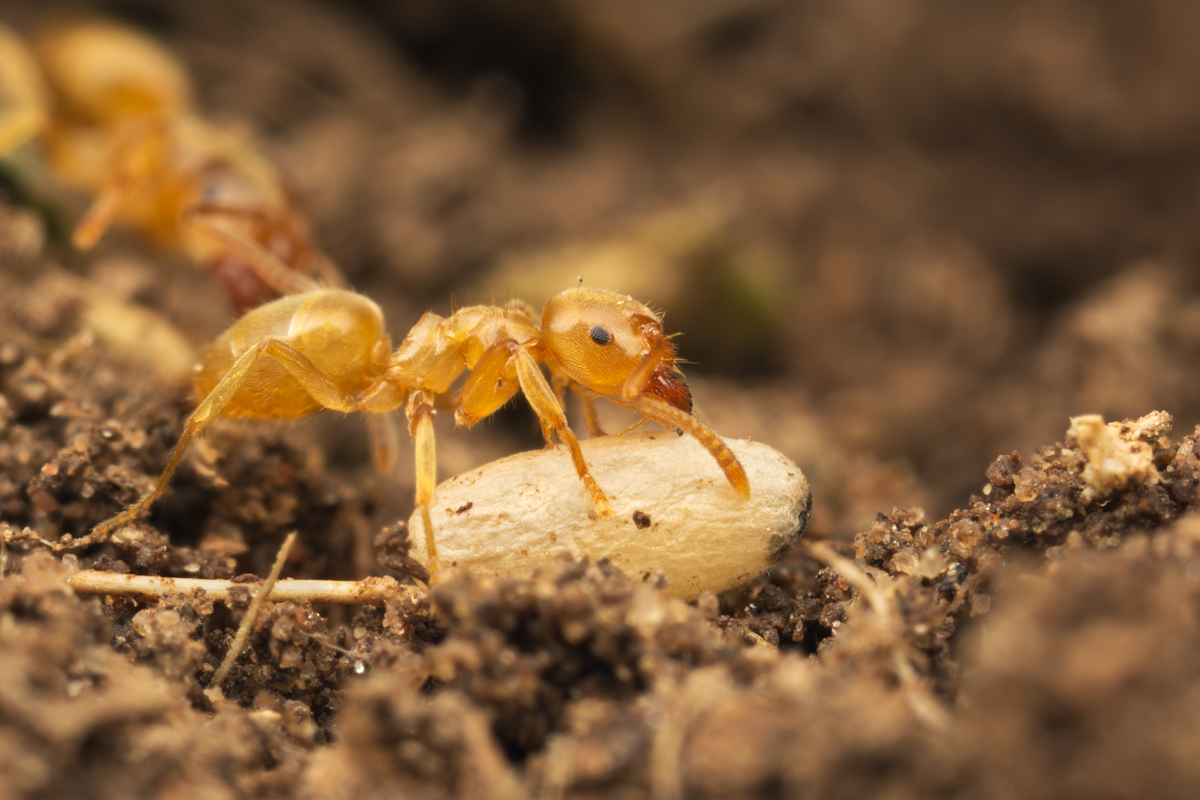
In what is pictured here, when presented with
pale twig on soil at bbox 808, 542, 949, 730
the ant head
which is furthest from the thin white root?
pale twig on soil at bbox 808, 542, 949, 730

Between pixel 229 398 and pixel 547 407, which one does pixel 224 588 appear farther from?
pixel 547 407

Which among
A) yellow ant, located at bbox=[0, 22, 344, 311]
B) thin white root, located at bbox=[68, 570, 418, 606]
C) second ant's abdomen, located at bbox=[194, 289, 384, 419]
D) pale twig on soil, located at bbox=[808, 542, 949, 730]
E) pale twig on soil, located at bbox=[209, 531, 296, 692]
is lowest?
pale twig on soil, located at bbox=[808, 542, 949, 730]

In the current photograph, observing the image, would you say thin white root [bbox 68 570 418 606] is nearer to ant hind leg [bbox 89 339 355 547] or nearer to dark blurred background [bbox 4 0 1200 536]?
ant hind leg [bbox 89 339 355 547]

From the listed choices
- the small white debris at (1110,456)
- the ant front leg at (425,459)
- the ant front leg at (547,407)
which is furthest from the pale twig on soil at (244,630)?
the small white debris at (1110,456)

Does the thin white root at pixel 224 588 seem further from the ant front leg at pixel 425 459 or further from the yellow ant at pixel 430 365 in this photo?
the yellow ant at pixel 430 365

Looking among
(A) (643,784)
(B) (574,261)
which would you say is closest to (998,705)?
(A) (643,784)

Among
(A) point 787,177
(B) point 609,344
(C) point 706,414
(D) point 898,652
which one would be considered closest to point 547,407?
(B) point 609,344
